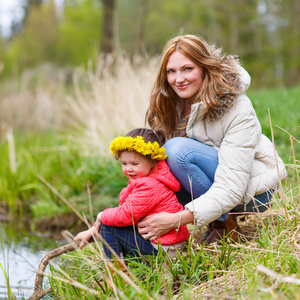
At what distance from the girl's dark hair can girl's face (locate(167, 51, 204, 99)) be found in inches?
10.3

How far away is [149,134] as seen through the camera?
2215 mm

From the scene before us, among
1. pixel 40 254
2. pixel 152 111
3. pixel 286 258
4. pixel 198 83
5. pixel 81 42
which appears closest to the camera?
pixel 286 258

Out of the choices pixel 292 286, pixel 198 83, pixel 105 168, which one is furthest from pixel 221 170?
pixel 105 168

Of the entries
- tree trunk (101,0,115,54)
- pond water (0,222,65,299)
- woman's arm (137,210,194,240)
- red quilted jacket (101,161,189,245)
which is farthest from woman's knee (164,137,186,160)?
tree trunk (101,0,115,54)

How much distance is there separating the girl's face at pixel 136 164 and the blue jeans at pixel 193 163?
6.7 inches

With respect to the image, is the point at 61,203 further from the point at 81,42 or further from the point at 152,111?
the point at 81,42

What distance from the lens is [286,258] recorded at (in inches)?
67.1

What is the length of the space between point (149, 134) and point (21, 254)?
156cm

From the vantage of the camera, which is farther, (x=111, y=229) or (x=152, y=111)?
(x=152, y=111)

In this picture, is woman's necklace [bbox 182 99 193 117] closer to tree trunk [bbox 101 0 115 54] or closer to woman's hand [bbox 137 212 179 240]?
woman's hand [bbox 137 212 179 240]

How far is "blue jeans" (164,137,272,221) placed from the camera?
2223 mm

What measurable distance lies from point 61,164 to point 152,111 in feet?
8.49

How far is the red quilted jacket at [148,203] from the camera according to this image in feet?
6.66

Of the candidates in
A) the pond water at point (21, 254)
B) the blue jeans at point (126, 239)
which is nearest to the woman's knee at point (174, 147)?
the blue jeans at point (126, 239)
